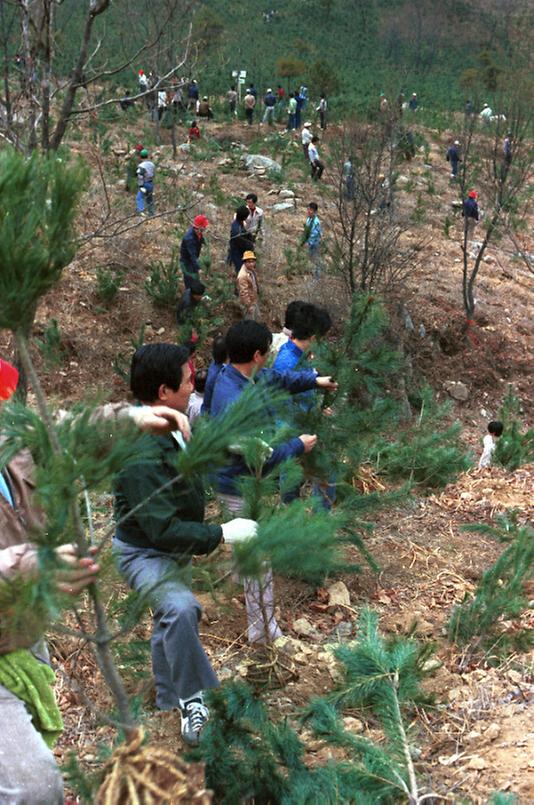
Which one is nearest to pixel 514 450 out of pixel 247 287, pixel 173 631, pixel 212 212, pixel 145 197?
pixel 173 631

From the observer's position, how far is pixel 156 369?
2512mm

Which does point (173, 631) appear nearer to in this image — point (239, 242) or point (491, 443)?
point (491, 443)

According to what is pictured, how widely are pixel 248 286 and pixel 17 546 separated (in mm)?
9257

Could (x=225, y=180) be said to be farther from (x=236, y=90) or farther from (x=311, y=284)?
(x=236, y=90)

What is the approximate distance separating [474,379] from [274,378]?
9306mm

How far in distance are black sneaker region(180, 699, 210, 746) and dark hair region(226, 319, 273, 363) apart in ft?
4.60

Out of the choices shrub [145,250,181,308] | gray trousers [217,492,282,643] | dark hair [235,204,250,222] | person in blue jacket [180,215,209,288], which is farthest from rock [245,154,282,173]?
gray trousers [217,492,282,643]

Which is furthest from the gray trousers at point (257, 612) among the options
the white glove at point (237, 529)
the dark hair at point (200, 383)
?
the dark hair at point (200, 383)

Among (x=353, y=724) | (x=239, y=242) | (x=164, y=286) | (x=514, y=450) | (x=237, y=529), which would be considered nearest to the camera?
(x=237, y=529)

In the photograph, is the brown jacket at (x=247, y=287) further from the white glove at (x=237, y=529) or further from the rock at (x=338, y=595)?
the white glove at (x=237, y=529)

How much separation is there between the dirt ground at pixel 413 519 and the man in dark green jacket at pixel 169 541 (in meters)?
0.21

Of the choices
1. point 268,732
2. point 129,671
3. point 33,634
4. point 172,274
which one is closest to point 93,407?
point 33,634

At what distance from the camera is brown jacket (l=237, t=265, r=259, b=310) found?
35.6 ft

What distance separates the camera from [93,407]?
5.10 ft
